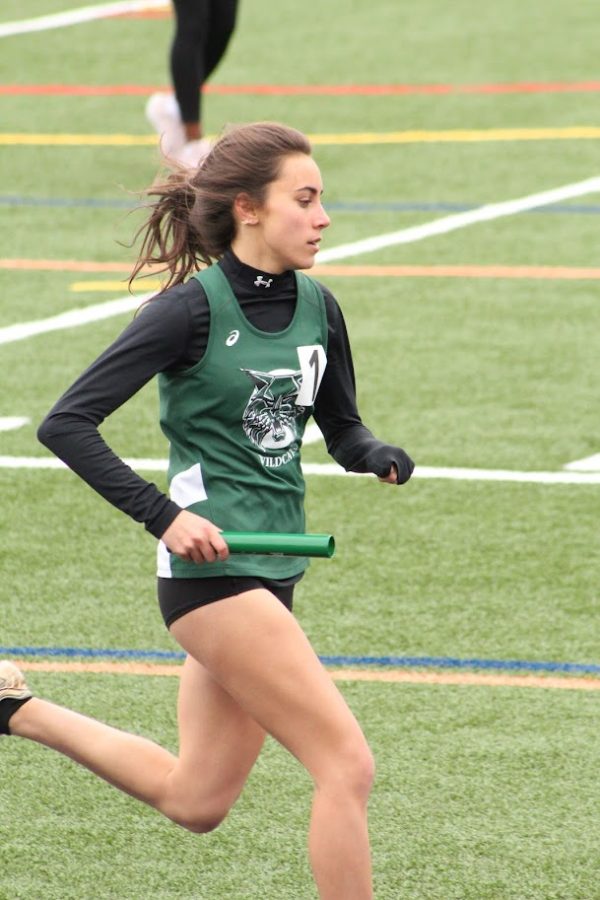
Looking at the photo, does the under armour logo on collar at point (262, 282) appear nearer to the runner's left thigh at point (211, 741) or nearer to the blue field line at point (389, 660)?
the runner's left thigh at point (211, 741)

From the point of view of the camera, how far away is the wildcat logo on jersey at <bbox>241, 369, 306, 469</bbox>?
459cm

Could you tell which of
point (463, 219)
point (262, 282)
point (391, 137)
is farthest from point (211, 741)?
point (391, 137)

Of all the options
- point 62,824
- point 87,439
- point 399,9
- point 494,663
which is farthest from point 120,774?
point 399,9

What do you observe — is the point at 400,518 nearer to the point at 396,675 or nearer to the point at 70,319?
the point at 396,675

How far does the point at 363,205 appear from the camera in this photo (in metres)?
13.7

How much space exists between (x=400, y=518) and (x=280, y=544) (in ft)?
13.0

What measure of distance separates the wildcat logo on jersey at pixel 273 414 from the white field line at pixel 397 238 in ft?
20.6

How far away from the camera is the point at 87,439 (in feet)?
14.5

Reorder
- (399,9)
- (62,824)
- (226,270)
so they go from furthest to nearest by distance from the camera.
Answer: (399,9) → (62,824) → (226,270)

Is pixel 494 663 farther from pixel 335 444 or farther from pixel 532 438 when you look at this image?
pixel 532 438

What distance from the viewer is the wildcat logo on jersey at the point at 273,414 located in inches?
181

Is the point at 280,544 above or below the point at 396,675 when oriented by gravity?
above

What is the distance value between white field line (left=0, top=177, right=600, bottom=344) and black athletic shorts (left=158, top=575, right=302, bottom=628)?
20.8ft

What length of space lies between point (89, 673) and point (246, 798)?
1.07 metres
